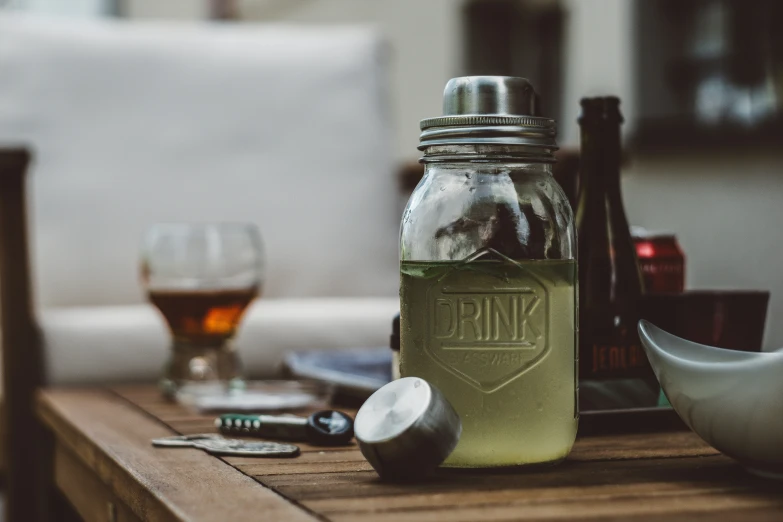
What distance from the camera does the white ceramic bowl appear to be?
0.61 meters

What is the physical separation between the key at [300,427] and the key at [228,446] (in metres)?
0.02

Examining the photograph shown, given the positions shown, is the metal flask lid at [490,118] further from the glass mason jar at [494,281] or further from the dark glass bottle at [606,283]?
the dark glass bottle at [606,283]

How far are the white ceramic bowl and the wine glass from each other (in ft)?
2.28

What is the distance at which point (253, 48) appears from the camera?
89.2 inches

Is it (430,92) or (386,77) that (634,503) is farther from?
(430,92)

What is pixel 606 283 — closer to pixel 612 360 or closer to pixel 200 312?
pixel 612 360

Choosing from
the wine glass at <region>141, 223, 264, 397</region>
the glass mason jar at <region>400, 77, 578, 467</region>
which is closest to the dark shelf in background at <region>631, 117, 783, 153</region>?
the wine glass at <region>141, 223, 264, 397</region>

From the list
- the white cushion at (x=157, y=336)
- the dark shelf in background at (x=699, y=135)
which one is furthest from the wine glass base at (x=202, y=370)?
the dark shelf in background at (x=699, y=135)

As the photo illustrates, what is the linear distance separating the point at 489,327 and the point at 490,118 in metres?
0.13

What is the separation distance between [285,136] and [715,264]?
2.39m

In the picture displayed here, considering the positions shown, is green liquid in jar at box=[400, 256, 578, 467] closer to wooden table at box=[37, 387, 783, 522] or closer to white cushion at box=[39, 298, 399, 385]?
wooden table at box=[37, 387, 783, 522]

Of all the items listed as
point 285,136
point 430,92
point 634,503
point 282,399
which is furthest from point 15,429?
point 430,92

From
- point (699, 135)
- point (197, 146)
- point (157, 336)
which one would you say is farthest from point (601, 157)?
point (699, 135)

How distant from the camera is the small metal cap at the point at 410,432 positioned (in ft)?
2.06
